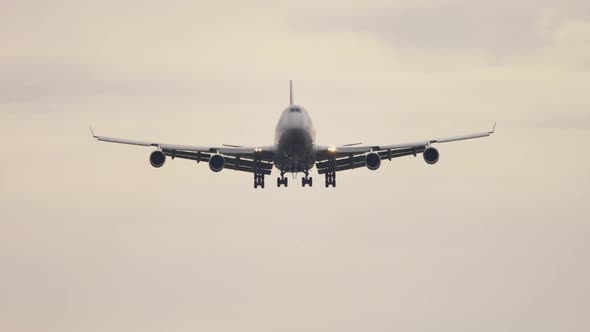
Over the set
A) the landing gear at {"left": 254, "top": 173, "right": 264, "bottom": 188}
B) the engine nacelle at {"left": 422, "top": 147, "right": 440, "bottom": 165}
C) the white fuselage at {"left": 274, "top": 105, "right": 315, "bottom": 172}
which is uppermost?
the landing gear at {"left": 254, "top": 173, "right": 264, "bottom": 188}

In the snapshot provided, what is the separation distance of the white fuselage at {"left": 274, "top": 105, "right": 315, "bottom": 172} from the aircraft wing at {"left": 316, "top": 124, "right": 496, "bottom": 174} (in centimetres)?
237

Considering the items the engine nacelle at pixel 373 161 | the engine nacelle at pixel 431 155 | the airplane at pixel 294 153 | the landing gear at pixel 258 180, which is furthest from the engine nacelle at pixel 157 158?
the engine nacelle at pixel 431 155

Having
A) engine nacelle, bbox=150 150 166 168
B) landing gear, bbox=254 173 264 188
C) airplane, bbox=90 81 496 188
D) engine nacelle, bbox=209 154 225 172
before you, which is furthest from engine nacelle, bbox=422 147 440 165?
engine nacelle, bbox=150 150 166 168

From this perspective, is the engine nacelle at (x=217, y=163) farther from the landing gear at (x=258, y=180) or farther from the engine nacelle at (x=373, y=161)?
the engine nacelle at (x=373, y=161)

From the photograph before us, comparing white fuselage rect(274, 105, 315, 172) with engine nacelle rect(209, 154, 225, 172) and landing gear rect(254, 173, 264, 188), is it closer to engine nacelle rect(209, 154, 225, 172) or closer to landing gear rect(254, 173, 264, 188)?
engine nacelle rect(209, 154, 225, 172)

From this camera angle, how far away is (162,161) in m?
104

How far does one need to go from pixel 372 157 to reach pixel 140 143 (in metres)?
16.8

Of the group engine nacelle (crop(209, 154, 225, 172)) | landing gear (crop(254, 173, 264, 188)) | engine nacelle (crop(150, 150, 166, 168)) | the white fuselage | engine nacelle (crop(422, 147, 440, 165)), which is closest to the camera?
the white fuselage

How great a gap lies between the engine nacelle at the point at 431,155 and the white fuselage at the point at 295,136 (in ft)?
27.1

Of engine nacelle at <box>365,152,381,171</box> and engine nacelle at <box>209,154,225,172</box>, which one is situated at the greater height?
engine nacelle at <box>365,152,381,171</box>

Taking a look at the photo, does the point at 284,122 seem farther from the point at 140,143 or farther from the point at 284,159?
the point at 140,143

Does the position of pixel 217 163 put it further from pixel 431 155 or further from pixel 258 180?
pixel 431 155

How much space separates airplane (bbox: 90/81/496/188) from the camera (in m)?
101

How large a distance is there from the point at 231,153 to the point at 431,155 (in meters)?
14.4
